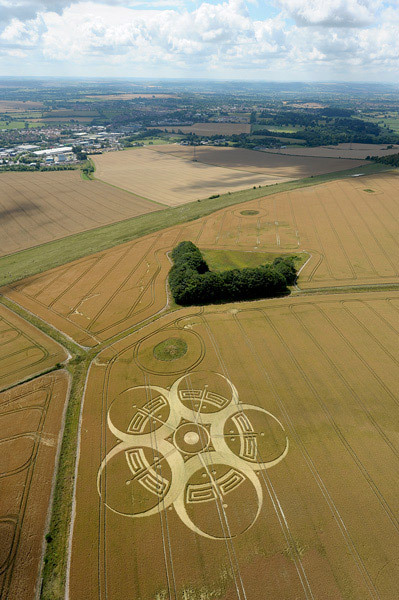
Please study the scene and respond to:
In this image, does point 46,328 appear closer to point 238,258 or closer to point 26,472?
point 26,472

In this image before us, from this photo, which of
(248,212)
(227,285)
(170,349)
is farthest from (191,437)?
(248,212)

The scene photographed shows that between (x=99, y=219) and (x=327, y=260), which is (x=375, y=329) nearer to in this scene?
(x=327, y=260)

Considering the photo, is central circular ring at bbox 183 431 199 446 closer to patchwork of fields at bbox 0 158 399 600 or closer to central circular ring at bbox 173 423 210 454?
central circular ring at bbox 173 423 210 454

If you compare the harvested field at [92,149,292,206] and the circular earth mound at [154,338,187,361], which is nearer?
the circular earth mound at [154,338,187,361]

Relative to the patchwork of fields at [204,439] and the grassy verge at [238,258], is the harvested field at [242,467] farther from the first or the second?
the grassy verge at [238,258]

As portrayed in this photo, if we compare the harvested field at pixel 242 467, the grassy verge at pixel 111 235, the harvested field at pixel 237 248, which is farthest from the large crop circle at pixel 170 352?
the grassy verge at pixel 111 235

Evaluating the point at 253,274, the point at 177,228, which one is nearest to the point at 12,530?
the point at 253,274

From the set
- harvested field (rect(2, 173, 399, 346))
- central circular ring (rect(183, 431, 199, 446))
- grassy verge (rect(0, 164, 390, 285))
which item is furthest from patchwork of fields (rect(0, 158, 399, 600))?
grassy verge (rect(0, 164, 390, 285))
